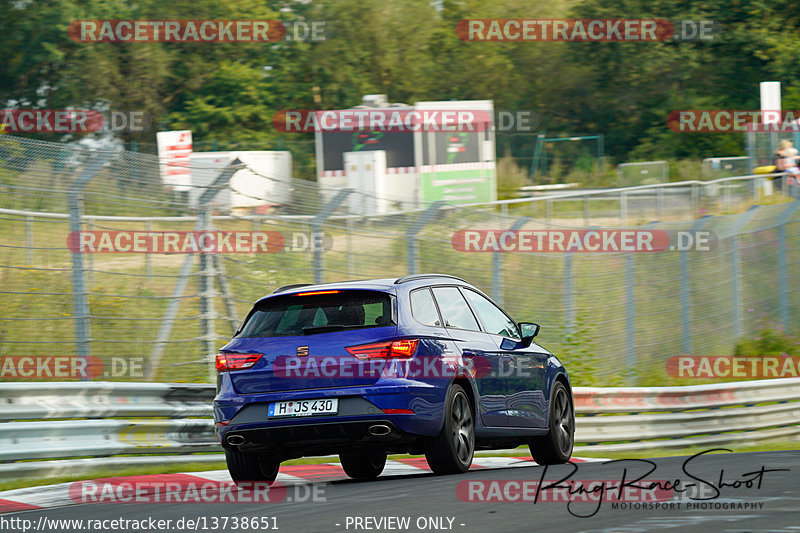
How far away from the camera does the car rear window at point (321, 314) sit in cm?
927

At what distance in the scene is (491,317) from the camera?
10945mm

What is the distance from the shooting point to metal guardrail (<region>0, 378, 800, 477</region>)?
10.1 m

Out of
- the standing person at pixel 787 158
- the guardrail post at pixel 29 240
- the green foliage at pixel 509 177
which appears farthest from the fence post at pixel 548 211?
the guardrail post at pixel 29 240

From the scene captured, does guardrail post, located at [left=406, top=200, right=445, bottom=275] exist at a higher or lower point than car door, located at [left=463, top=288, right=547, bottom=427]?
higher

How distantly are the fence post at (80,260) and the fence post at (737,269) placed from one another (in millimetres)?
11167

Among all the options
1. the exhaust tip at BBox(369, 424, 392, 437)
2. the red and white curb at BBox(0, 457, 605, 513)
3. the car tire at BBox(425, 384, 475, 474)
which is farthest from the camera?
the car tire at BBox(425, 384, 475, 474)

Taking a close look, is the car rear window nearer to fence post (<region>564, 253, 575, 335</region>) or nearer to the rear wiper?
the rear wiper

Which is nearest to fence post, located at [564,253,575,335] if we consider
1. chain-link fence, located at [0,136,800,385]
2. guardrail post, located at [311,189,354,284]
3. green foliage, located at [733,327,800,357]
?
chain-link fence, located at [0,136,800,385]

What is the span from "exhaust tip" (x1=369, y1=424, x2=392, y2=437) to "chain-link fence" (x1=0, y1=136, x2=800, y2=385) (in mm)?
3415

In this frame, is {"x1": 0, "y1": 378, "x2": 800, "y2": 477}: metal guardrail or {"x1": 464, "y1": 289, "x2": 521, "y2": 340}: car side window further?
{"x1": 464, "y1": 289, "x2": 521, "y2": 340}: car side window

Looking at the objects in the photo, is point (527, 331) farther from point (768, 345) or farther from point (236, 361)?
point (768, 345)

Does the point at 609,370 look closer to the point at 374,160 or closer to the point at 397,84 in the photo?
the point at 374,160

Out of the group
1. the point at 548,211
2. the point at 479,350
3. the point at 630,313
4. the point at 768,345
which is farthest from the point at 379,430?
the point at 548,211

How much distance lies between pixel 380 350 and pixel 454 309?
1296 millimetres
